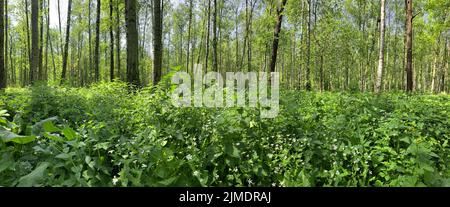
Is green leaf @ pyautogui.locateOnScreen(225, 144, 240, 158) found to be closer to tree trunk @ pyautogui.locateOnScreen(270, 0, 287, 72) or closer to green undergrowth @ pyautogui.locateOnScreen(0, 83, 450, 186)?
green undergrowth @ pyautogui.locateOnScreen(0, 83, 450, 186)

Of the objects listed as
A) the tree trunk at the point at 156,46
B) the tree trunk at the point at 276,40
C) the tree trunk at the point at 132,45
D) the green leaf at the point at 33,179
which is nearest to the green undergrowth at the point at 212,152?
the green leaf at the point at 33,179

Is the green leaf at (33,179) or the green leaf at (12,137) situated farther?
the green leaf at (12,137)

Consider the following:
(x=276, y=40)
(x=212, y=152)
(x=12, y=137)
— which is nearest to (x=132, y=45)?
(x=212, y=152)

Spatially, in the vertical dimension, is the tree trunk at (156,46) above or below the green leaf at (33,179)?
above

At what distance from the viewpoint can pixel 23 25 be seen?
31.8m

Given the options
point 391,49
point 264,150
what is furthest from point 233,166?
point 391,49

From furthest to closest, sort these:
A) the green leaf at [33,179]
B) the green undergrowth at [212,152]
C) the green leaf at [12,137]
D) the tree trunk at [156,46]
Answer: the tree trunk at [156,46] < the green undergrowth at [212,152] < the green leaf at [12,137] < the green leaf at [33,179]

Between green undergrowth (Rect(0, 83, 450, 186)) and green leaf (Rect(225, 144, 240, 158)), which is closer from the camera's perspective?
green undergrowth (Rect(0, 83, 450, 186))

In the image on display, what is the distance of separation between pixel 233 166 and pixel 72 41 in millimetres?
53653

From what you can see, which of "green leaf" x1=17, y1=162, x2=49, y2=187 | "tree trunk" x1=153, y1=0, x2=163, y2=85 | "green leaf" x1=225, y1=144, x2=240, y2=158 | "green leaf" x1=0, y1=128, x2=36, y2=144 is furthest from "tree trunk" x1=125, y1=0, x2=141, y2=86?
"green leaf" x1=17, y1=162, x2=49, y2=187

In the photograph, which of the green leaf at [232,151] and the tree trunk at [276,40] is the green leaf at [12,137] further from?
the tree trunk at [276,40]

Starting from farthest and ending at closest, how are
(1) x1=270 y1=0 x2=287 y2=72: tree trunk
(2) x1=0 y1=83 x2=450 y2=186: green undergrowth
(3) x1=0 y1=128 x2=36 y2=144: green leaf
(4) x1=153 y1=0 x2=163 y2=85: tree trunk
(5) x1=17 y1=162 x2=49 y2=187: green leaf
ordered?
(1) x1=270 y1=0 x2=287 y2=72: tree trunk
(4) x1=153 y1=0 x2=163 y2=85: tree trunk
(2) x1=0 y1=83 x2=450 y2=186: green undergrowth
(3) x1=0 y1=128 x2=36 y2=144: green leaf
(5) x1=17 y1=162 x2=49 y2=187: green leaf
